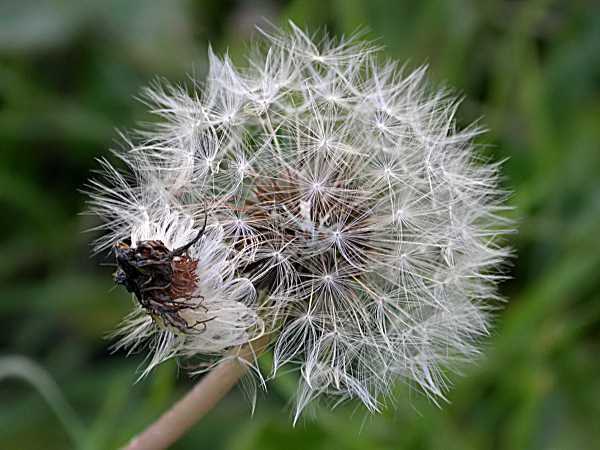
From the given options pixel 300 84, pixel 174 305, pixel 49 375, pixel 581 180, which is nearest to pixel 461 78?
pixel 581 180

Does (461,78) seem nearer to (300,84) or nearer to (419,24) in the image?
(419,24)

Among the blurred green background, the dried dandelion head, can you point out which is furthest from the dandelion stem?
the blurred green background

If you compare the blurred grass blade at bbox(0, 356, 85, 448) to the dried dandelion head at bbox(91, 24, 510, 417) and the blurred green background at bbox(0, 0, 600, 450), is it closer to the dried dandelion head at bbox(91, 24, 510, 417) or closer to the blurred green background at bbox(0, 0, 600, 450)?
the blurred green background at bbox(0, 0, 600, 450)

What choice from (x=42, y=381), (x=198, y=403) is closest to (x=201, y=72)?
(x=42, y=381)

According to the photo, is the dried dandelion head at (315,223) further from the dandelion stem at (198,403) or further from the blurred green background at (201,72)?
the blurred green background at (201,72)

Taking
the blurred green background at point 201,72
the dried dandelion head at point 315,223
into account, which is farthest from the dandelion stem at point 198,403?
the blurred green background at point 201,72

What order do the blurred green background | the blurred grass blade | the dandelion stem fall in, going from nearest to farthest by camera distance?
the dandelion stem < the blurred grass blade < the blurred green background

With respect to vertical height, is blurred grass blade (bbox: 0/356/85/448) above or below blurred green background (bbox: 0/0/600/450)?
below
